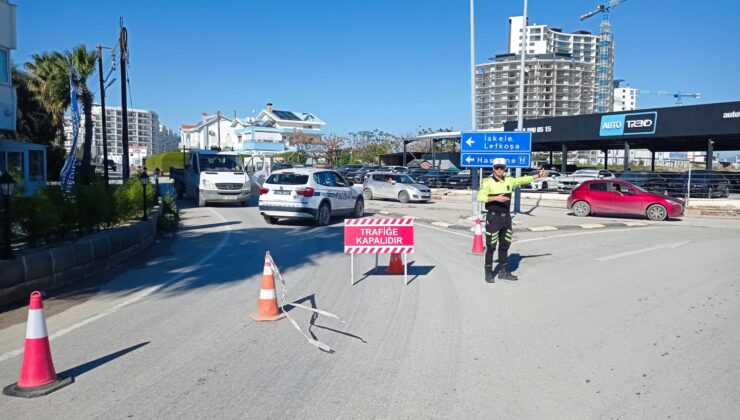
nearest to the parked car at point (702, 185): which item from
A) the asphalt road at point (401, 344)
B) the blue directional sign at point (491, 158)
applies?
the blue directional sign at point (491, 158)

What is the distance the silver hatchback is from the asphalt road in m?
18.3

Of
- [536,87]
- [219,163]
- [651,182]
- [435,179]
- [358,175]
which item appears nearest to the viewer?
[219,163]

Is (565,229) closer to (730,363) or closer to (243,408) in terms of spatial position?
(730,363)

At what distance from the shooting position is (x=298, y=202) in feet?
53.0

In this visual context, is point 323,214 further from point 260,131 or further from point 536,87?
point 536,87

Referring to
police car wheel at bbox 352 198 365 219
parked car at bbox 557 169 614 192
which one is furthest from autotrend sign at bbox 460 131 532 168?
parked car at bbox 557 169 614 192

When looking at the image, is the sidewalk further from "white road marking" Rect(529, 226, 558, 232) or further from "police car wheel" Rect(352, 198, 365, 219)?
"police car wheel" Rect(352, 198, 365, 219)

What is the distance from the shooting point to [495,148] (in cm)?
1988

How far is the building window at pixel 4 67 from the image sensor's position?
70.9ft

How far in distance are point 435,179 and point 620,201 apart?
19.1 metres

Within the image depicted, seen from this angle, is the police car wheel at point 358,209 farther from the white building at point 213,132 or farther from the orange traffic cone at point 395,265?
the white building at point 213,132

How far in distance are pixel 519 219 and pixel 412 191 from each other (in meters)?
9.10

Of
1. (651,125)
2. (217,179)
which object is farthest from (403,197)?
(651,125)

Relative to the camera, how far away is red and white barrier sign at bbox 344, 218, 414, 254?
8.81 metres
